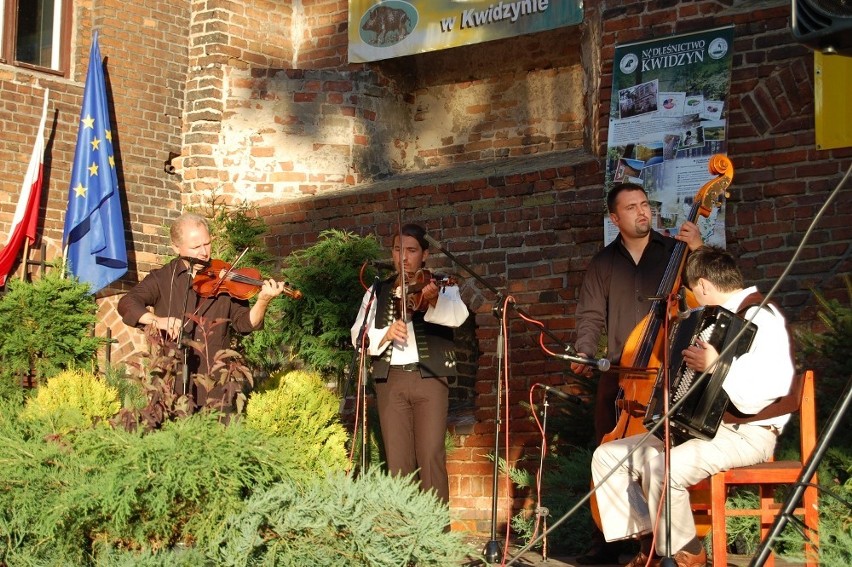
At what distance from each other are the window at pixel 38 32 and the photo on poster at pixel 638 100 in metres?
5.01

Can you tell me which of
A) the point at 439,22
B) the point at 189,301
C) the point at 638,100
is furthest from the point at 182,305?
the point at 439,22

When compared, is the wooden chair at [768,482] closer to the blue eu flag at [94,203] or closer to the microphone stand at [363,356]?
the microphone stand at [363,356]

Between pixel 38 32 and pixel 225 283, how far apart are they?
502cm

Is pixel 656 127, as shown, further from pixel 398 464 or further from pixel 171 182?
pixel 171 182

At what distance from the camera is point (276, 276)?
31.3 feet

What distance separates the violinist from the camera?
20.7 feet

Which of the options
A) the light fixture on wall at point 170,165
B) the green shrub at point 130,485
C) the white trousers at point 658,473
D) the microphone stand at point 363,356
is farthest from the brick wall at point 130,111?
the white trousers at point 658,473

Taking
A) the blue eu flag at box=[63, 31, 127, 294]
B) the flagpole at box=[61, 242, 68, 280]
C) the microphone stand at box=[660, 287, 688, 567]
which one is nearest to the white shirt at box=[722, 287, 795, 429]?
the microphone stand at box=[660, 287, 688, 567]

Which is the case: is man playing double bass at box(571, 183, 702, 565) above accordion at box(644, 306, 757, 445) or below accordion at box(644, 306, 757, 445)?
above

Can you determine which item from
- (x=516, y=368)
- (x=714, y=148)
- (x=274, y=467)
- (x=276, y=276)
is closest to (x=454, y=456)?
(x=516, y=368)

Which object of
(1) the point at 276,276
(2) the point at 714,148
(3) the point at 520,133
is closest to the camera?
(2) the point at 714,148

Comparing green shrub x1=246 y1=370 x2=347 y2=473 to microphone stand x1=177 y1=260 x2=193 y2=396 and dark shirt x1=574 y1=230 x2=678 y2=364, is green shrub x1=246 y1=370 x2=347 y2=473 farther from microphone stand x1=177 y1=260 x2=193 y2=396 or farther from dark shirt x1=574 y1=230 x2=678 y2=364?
dark shirt x1=574 y1=230 x2=678 y2=364

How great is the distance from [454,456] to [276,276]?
2155 millimetres

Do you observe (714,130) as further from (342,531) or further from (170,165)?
(170,165)
